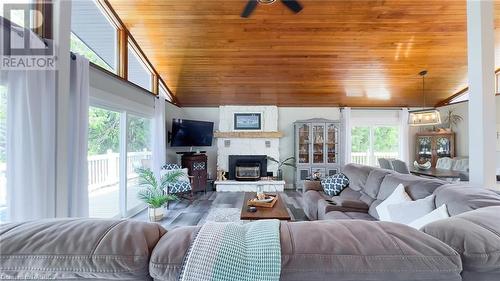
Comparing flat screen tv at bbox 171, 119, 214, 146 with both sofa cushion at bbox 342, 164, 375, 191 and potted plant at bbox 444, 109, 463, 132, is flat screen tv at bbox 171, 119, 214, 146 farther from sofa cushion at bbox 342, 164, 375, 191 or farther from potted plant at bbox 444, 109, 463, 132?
potted plant at bbox 444, 109, 463, 132

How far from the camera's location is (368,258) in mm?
708

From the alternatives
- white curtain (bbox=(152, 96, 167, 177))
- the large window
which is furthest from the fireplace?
the large window

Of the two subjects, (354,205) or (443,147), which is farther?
(443,147)

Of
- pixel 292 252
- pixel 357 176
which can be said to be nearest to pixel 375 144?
pixel 357 176

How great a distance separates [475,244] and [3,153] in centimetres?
303

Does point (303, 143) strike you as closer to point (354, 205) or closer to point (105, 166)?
point (354, 205)

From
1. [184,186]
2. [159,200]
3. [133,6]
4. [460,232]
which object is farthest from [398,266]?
[184,186]

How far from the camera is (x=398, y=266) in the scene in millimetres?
701

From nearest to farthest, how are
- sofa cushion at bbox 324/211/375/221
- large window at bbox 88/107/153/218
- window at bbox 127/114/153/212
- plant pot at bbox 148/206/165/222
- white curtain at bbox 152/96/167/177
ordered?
sofa cushion at bbox 324/211/375/221 → large window at bbox 88/107/153/218 → plant pot at bbox 148/206/165/222 → window at bbox 127/114/153/212 → white curtain at bbox 152/96/167/177

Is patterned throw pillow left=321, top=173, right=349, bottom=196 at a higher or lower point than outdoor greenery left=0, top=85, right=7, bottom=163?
lower

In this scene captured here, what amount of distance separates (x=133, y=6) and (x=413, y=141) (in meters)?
7.35

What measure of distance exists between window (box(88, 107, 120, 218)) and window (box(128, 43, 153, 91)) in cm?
99

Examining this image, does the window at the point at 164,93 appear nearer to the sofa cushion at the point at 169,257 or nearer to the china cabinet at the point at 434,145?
the sofa cushion at the point at 169,257

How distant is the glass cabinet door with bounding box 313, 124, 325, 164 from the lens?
21.6ft
